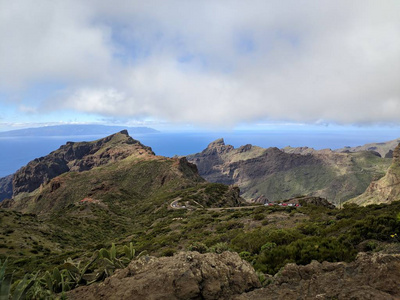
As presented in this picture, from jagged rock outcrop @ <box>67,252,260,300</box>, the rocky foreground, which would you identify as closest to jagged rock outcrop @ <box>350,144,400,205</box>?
the rocky foreground

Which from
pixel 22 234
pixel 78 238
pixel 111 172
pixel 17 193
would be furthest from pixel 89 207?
pixel 17 193

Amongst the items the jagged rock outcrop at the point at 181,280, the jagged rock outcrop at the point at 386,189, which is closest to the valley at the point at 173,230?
the jagged rock outcrop at the point at 181,280

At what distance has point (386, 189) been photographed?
5512 inches

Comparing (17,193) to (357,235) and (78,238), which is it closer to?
(78,238)

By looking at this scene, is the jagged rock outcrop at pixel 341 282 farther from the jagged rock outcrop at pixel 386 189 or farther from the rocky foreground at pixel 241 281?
the jagged rock outcrop at pixel 386 189

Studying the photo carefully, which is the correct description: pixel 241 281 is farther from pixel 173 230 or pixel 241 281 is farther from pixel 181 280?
pixel 173 230

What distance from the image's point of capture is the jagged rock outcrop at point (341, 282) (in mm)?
5539

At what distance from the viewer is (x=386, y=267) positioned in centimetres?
602

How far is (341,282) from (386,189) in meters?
179

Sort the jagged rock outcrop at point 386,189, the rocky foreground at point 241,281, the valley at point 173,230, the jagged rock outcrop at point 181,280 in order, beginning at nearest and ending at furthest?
the rocky foreground at point 241,281, the jagged rock outcrop at point 181,280, the valley at point 173,230, the jagged rock outcrop at point 386,189

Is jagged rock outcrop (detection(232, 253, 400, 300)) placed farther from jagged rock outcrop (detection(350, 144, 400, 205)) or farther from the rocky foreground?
jagged rock outcrop (detection(350, 144, 400, 205))

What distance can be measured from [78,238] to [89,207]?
69.3ft

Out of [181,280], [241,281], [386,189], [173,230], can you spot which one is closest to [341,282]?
[241,281]

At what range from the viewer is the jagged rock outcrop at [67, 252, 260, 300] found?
6.20 m
